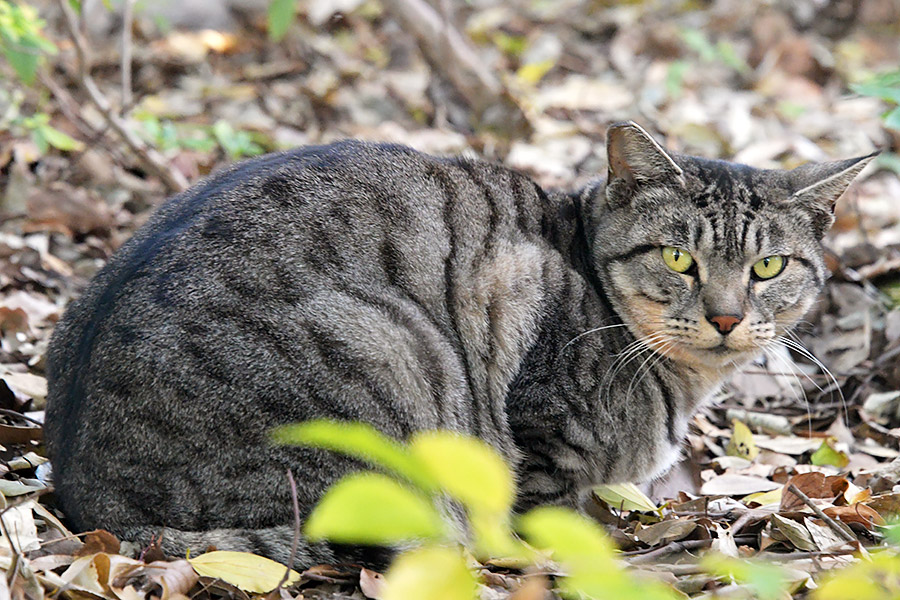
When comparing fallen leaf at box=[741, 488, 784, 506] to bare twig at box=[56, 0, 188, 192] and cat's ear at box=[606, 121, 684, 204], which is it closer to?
cat's ear at box=[606, 121, 684, 204]

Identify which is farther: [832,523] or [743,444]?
[743,444]

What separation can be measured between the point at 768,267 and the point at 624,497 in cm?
101

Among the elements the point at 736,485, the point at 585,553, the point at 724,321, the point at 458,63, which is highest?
the point at 458,63

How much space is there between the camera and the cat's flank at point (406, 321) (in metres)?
2.84

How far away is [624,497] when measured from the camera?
3.62 metres

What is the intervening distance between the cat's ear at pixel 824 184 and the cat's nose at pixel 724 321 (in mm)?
546

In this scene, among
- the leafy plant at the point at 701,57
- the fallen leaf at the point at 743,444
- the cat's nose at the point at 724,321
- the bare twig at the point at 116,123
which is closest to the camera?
the cat's nose at the point at 724,321

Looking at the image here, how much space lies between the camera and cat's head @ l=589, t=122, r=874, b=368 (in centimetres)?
353

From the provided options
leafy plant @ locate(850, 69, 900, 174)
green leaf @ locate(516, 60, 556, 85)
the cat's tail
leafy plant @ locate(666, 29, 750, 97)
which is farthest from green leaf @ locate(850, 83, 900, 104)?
green leaf @ locate(516, 60, 556, 85)

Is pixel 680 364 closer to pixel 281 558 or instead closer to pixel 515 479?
pixel 515 479

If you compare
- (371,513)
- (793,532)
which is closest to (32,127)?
(793,532)

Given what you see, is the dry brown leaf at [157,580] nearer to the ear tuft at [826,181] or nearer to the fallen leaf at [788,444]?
the ear tuft at [826,181]

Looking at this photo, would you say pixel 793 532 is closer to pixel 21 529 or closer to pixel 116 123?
pixel 21 529

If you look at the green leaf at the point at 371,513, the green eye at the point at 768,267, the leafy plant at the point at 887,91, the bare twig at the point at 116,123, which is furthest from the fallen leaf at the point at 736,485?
the bare twig at the point at 116,123
